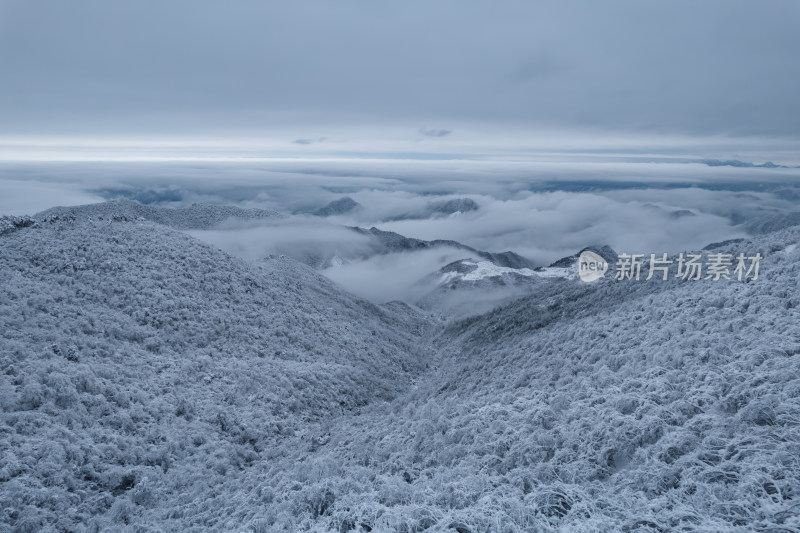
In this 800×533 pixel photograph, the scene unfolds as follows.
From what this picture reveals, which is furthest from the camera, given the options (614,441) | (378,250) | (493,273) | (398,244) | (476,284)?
(398,244)

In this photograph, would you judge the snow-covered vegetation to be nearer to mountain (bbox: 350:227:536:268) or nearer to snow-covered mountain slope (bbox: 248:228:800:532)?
snow-covered mountain slope (bbox: 248:228:800:532)

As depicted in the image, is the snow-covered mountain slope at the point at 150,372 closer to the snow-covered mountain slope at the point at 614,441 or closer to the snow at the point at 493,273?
the snow-covered mountain slope at the point at 614,441

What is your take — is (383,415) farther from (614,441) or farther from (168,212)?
(168,212)

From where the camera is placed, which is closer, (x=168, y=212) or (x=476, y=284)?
(x=476, y=284)

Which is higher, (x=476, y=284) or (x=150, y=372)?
(x=150, y=372)

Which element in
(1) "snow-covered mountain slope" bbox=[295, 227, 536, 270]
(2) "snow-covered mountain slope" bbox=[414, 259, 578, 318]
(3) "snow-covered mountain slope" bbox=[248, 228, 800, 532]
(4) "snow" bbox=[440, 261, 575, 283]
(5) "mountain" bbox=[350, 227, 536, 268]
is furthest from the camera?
(5) "mountain" bbox=[350, 227, 536, 268]

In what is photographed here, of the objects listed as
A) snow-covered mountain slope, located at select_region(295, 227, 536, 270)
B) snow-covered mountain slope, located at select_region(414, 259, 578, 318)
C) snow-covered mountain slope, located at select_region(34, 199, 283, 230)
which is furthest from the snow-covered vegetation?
snow-covered mountain slope, located at select_region(295, 227, 536, 270)

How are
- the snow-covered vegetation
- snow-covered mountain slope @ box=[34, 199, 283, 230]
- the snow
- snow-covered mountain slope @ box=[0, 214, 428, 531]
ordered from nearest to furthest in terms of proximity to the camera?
the snow-covered vegetation, snow-covered mountain slope @ box=[0, 214, 428, 531], snow-covered mountain slope @ box=[34, 199, 283, 230], the snow

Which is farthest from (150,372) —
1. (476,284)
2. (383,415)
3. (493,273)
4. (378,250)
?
(378,250)
